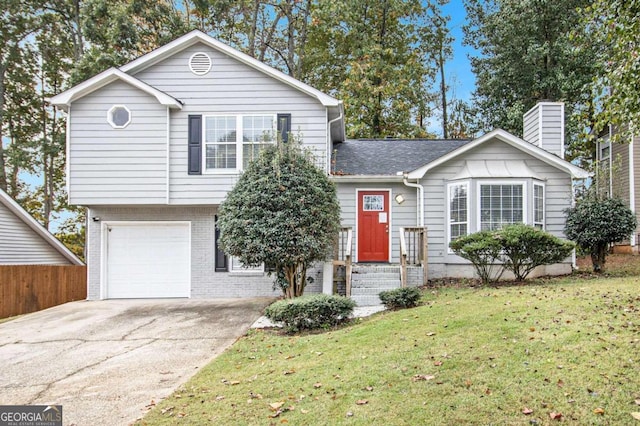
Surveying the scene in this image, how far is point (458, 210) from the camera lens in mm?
12039

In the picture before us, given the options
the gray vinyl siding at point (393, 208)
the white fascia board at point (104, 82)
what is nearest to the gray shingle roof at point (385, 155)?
the gray vinyl siding at point (393, 208)

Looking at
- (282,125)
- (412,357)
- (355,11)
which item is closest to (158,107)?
(282,125)

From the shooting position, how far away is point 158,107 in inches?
470

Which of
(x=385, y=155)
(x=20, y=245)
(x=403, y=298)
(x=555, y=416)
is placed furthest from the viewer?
(x=20, y=245)

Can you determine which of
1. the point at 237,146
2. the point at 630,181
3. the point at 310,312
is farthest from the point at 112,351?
the point at 630,181

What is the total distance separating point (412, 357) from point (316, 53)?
19801 millimetres

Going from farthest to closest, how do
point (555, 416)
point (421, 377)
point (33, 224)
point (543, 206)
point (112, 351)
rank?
point (33, 224)
point (543, 206)
point (112, 351)
point (421, 377)
point (555, 416)

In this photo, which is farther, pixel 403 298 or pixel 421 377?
pixel 403 298

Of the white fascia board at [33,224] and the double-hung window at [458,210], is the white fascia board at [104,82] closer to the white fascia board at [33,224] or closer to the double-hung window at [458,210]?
the white fascia board at [33,224]

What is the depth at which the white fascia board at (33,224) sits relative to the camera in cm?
1459

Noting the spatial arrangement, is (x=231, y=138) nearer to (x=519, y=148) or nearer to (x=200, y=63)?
(x=200, y=63)

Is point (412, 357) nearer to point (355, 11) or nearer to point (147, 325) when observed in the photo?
point (147, 325)

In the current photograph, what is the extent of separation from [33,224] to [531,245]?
15.5 metres

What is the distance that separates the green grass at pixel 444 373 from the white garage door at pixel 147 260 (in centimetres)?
601
